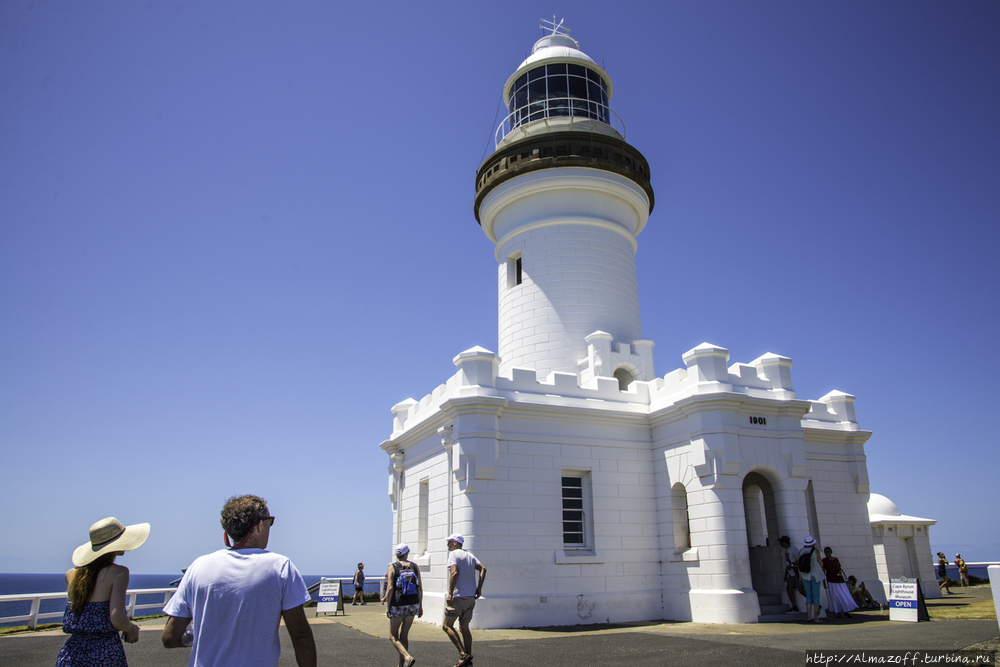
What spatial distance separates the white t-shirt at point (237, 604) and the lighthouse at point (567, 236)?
544 inches

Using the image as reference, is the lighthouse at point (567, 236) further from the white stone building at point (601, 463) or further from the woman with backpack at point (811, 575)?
the woman with backpack at point (811, 575)

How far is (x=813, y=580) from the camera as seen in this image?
12594 mm

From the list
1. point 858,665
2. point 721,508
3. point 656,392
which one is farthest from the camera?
point 656,392

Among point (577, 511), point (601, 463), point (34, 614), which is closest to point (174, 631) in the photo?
point (577, 511)

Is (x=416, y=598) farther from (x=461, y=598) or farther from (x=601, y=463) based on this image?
(x=601, y=463)

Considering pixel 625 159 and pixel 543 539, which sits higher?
pixel 625 159

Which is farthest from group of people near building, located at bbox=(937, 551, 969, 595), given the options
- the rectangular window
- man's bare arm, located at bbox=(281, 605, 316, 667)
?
man's bare arm, located at bbox=(281, 605, 316, 667)

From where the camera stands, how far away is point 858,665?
738cm

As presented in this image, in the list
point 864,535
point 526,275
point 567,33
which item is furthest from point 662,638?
point 567,33

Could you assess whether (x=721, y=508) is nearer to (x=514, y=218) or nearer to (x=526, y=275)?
(x=526, y=275)

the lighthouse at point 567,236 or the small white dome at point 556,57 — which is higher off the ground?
the small white dome at point 556,57

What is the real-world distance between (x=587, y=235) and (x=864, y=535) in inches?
412

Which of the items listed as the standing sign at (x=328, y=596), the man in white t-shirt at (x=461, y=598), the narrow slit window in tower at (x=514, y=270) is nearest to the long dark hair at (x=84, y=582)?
the man in white t-shirt at (x=461, y=598)

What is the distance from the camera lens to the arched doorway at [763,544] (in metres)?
14.6
